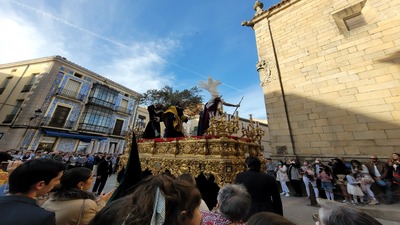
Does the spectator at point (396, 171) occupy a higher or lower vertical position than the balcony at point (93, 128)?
lower

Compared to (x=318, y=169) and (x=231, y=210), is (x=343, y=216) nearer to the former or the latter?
(x=231, y=210)

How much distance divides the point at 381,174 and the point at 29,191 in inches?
323

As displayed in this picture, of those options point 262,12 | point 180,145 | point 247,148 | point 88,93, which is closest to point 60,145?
point 88,93

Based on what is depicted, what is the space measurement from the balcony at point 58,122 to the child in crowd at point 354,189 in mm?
22184

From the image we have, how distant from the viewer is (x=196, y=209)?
939 mm

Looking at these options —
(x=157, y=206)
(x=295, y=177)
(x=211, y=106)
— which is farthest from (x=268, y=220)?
(x=295, y=177)

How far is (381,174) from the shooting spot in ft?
16.6

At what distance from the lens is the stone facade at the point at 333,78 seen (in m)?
5.86

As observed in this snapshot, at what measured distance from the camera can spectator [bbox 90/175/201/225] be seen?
74 centimetres

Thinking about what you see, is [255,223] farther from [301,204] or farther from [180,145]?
[301,204]

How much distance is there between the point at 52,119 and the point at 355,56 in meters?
23.5

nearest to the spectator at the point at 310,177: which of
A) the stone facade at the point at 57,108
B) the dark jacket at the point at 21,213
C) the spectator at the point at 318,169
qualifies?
the spectator at the point at 318,169

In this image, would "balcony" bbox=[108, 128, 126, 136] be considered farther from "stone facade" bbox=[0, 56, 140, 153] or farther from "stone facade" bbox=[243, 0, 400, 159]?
"stone facade" bbox=[243, 0, 400, 159]

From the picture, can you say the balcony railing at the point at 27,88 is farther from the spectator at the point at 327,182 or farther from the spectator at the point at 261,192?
the spectator at the point at 327,182
